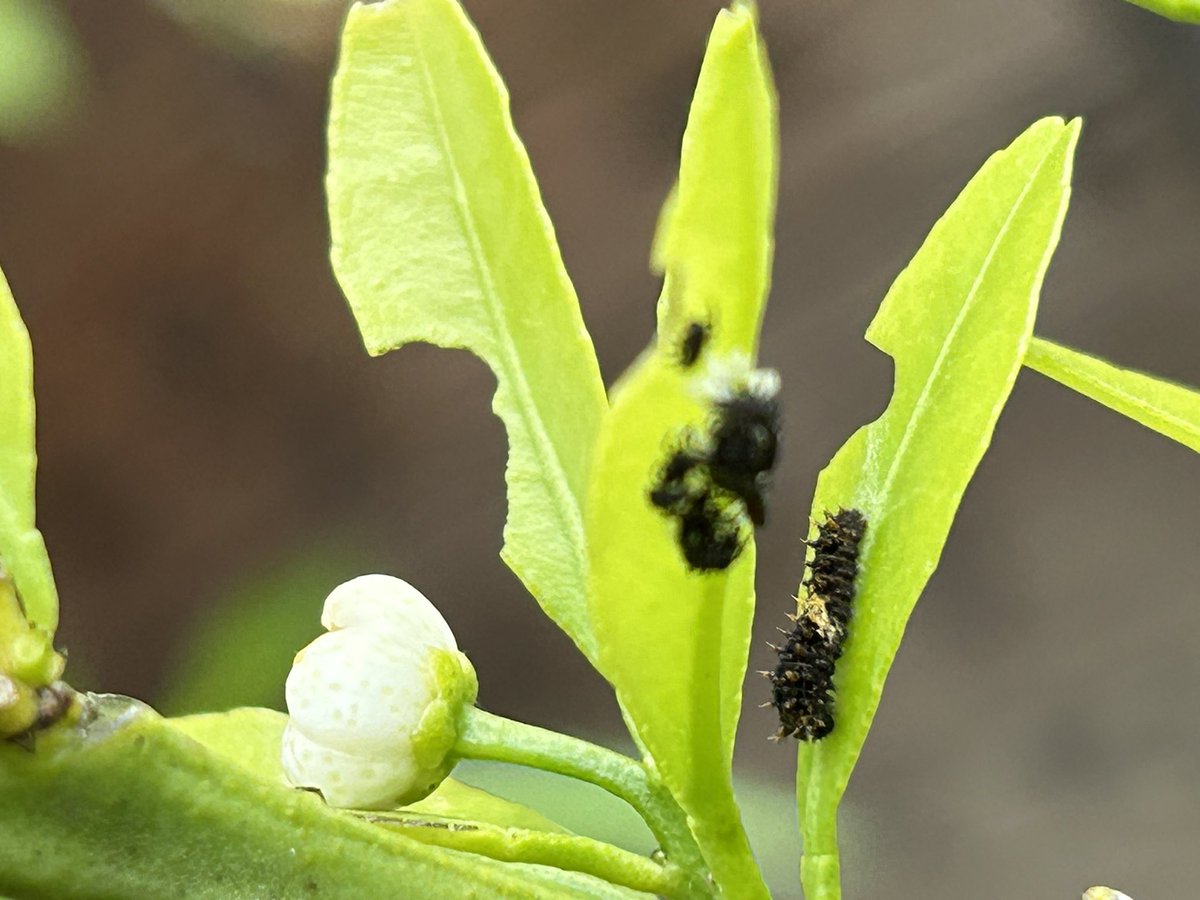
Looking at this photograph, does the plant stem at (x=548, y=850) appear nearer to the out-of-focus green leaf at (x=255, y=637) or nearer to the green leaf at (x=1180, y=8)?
the green leaf at (x=1180, y=8)

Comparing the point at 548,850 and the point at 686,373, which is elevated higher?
the point at 686,373

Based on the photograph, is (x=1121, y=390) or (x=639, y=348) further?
(x=639, y=348)

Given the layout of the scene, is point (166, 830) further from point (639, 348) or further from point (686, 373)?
point (639, 348)

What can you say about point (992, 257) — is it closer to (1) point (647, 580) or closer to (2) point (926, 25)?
(1) point (647, 580)

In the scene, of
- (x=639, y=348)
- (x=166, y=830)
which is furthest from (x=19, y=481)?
(x=639, y=348)

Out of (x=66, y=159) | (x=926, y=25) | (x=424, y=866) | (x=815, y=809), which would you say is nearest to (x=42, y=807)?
(x=424, y=866)
